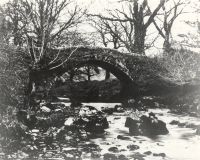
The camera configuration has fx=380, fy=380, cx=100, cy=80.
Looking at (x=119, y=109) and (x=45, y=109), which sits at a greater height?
(x=45, y=109)

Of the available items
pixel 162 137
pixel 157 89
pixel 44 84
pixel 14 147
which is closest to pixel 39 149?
pixel 14 147

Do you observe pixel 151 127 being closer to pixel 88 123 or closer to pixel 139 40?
pixel 88 123

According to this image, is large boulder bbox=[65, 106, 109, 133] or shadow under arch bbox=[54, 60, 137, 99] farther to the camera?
shadow under arch bbox=[54, 60, 137, 99]

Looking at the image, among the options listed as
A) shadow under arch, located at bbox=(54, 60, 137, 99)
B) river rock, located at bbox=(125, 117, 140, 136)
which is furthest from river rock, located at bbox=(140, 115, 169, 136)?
shadow under arch, located at bbox=(54, 60, 137, 99)

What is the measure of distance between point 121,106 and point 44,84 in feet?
17.9

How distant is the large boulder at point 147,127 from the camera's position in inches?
577

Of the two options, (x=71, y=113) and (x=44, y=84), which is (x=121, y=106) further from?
(x=71, y=113)

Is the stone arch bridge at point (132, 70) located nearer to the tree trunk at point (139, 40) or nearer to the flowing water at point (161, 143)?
the tree trunk at point (139, 40)

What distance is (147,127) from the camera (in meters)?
14.8

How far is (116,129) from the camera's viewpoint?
50.4ft

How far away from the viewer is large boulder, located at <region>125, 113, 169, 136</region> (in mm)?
14646

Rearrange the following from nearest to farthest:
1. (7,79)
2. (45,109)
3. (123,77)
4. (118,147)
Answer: (7,79) < (118,147) < (45,109) < (123,77)

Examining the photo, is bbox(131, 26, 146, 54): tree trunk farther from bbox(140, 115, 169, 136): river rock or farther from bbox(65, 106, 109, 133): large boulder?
bbox(65, 106, 109, 133): large boulder

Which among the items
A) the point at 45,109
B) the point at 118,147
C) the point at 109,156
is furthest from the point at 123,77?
the point at 109,156
